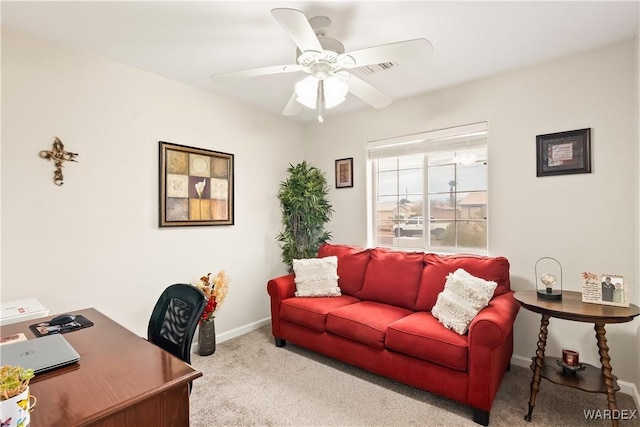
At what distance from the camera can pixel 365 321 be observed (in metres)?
2.56

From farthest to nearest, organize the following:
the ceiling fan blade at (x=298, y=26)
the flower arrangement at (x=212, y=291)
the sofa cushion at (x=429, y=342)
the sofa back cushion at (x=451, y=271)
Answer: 1. the flower arrangement at (x=212, y=291)
2. the sofa back cushion at (x=451, y=271)
3. the sofa cushion at (x=429, y=342)
4. the ceiling fan blade at (x=298, y=26)

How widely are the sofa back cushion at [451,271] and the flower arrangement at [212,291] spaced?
71.9 inches

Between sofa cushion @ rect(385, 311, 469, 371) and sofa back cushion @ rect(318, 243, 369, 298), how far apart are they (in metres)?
0.81

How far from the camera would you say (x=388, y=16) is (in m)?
2.00

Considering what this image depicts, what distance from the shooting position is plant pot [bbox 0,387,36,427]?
2.68 ft

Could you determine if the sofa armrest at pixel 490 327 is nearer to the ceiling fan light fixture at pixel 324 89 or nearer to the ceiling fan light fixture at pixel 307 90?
the ceiling fan light fixture at pixel 324 89

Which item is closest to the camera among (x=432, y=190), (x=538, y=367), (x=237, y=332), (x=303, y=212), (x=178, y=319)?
(x=178, y=319)

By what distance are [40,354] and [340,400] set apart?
178cm

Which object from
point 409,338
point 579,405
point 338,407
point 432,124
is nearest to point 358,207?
point 432,124

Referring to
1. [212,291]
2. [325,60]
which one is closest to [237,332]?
[212,291]

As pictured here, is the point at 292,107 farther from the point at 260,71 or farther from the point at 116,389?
the point at 116,389

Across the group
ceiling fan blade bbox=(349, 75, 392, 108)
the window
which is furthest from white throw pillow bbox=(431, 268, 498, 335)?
ceiling fan blade bbox=(349, 75, 392, 108)

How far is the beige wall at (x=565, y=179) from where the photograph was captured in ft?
7.72

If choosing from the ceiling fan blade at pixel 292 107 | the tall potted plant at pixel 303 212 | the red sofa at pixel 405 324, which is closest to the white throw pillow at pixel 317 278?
the red sofa at pixel 405 324
